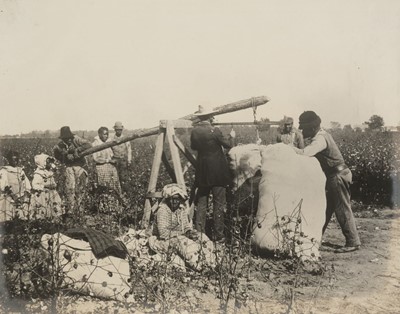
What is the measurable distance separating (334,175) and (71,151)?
430cm

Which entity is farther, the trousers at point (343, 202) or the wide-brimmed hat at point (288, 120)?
A: the wide-brimmed hat at point (288, 120)

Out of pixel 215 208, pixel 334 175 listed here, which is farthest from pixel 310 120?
pixel 215 208

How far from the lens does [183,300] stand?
394cm

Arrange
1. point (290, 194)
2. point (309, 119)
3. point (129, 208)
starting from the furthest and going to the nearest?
point (129, 208)
point (309, 119)
point (290, 194)

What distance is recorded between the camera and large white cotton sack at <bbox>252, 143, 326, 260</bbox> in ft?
16.7

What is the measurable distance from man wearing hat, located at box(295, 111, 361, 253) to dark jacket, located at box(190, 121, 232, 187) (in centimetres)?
108

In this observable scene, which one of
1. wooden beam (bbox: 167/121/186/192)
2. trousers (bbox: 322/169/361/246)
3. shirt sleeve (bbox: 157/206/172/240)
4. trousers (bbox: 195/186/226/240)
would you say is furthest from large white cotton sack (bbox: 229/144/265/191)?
shirt sleeve (bbox: 157/206/172/240)

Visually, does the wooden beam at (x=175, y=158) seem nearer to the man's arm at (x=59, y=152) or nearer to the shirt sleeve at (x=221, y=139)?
the shirt sleeve at (x=221, y=139)

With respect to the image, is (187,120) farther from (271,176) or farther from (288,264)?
(288,264)

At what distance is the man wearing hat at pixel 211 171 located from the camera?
605cm

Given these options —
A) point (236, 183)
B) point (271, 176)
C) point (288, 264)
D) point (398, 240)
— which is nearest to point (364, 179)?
point (398, 240)

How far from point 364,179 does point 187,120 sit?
4.66 meters

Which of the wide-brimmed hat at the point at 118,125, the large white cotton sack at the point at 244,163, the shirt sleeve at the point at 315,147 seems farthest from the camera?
the wide-brimmed hat at the point at 118,125

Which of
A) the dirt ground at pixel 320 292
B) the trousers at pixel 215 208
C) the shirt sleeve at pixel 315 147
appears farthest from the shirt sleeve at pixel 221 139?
the dirt ground at pixel 320 292
